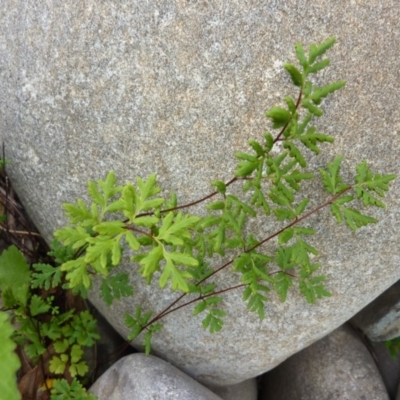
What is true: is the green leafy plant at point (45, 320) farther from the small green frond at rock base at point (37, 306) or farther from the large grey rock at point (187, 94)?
the large grey rock at point (187, 94)

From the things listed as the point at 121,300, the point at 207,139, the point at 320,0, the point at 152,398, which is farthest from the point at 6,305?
the point at 320,0

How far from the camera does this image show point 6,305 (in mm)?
2270

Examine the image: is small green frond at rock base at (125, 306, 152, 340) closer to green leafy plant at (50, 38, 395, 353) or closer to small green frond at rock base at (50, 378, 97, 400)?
green leafy plant at (50, 38, 395, 353)

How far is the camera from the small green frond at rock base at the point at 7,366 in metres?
1.47

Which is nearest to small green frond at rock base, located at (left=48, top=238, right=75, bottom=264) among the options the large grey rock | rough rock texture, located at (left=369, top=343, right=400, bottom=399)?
the large grey rock

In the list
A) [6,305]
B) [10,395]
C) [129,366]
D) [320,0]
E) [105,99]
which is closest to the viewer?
[10,395]

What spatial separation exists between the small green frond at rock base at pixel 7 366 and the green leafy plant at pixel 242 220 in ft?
0.88

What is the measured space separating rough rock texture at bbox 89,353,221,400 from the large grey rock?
1.35 feet

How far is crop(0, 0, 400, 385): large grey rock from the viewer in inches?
77.1

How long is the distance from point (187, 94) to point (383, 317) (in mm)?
1963

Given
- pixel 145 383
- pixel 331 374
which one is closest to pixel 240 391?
pixel 331 374

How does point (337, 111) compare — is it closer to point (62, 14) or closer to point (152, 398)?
point (62, 14)

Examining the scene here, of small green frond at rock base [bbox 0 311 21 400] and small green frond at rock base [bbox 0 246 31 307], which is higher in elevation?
small green frond at rock base [bbox 0 246 31 307]

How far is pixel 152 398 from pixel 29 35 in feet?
5.60
